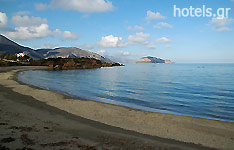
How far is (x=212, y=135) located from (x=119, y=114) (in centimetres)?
539

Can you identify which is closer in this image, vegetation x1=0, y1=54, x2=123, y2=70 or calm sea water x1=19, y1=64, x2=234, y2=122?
calm sea water x1=19, y1=64, x2=234, y2=122

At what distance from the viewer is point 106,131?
747 cm

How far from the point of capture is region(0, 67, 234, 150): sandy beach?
5.91m

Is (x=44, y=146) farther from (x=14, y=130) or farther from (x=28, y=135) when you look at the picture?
(x=14, y=130)

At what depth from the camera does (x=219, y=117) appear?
39.2ft

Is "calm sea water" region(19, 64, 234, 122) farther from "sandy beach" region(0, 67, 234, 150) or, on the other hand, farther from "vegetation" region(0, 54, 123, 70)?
"vegetation" region(0, 54, 123, 70)

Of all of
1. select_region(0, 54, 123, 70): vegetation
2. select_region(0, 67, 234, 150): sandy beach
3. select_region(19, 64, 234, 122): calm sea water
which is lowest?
select_region(19, 64, 234, 122): calm sea water

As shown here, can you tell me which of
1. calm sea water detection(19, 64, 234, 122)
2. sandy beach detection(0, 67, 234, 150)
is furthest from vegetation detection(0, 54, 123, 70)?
sandy beach detection(0, 67, 234, 150)

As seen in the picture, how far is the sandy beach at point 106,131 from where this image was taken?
19.4ft

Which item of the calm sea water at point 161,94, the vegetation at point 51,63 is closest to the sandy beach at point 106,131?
the calm sea water at point 161,94

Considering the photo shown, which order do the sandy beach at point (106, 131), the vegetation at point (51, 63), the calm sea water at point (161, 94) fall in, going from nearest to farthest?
1. the sandy beach at point (106, 131)
2. the calm sea water at point (161, 94)
3. the vegetation at point (51, 63)

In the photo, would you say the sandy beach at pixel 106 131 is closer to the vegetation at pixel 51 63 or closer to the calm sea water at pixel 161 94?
the calm sea water at pixel 161 94

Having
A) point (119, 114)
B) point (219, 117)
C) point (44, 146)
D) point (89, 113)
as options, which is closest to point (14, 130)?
point (44, 146)

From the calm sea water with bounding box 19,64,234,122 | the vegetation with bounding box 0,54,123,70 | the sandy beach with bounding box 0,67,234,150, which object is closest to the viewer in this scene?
the sandy beach with bounding box 0,67,234,150
